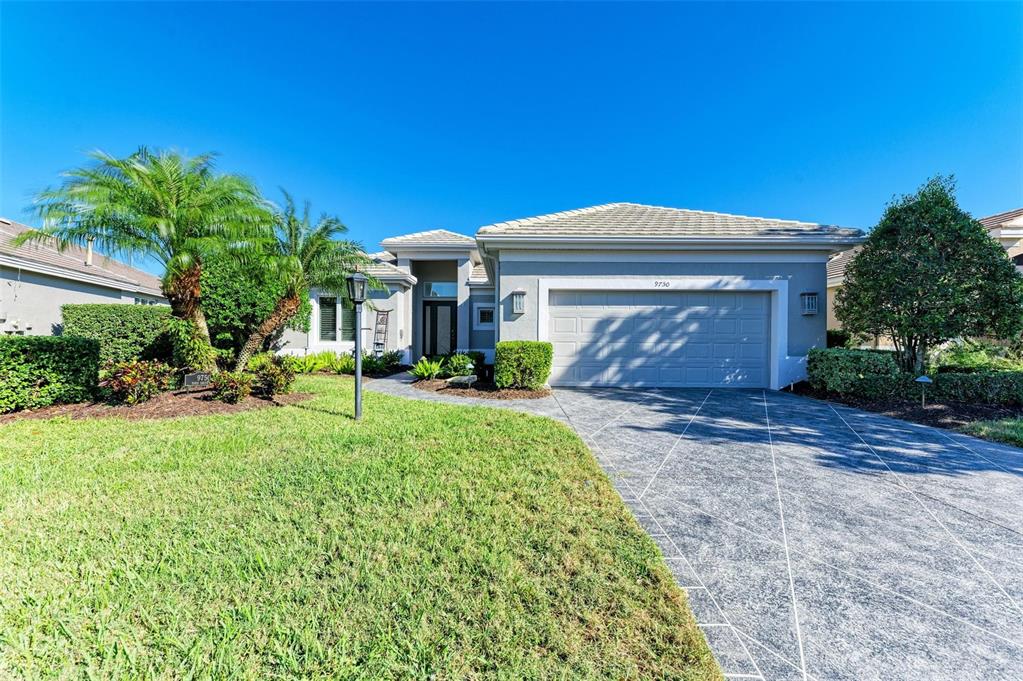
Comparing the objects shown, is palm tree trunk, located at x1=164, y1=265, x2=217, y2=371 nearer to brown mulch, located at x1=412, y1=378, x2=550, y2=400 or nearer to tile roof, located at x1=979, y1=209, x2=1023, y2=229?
brown mulch, located at x1=412, y1=378, x2=550, y2=400

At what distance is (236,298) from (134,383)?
2.39 meters

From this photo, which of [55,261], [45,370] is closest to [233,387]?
→ [45,370]

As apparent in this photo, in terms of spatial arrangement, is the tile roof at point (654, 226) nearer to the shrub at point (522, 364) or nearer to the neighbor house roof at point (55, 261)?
the shrub at point (522, 364)

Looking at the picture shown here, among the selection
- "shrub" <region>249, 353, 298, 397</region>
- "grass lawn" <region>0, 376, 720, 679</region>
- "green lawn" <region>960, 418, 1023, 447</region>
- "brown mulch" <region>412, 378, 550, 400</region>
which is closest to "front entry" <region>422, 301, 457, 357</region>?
"brown mulch" <region>412, 378, 550, 400</region>

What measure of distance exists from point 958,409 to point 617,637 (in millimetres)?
8502

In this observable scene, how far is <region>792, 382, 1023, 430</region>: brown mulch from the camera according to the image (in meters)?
5.96

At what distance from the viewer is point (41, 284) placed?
11.1 meters

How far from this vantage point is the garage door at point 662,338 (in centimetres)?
930

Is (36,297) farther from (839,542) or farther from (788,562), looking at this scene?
(839,542)

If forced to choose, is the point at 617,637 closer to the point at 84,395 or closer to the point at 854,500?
the point at 854,500

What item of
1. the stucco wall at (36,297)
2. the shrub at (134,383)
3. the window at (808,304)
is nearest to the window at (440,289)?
the shrub at (134,383)

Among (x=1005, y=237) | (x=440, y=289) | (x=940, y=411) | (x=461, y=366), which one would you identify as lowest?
(x=940, y=411)

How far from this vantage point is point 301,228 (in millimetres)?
8461

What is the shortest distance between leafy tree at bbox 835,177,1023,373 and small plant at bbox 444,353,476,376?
29.0ft
